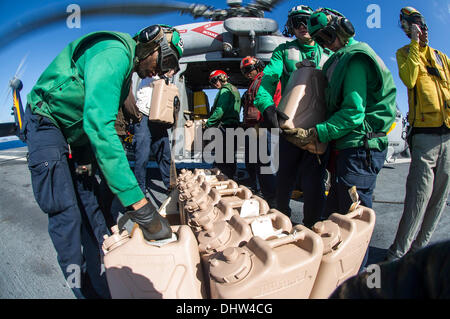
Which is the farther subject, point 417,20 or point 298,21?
point 298,21

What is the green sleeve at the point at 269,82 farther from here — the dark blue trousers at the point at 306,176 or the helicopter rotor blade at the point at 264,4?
the helicopter rotor blade at the point at 264,4

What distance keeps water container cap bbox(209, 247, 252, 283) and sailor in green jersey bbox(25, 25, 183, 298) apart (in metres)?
0.35

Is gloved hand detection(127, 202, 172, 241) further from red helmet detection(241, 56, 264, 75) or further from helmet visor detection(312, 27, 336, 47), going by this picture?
red helmet detection(241, 56, 264, 75)

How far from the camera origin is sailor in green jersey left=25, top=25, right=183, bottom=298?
900mm

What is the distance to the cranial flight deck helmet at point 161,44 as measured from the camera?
1.10m

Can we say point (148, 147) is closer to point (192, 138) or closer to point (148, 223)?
point (192, 138)

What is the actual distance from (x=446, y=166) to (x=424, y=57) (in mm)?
789

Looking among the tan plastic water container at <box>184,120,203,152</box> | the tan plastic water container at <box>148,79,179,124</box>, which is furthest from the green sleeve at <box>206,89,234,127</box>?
the tan plastic water container at <box>184,120,203,152</box>

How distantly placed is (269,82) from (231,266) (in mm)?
1580

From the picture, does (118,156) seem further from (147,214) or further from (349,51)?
(349,51)

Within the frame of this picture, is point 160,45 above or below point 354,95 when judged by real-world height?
above

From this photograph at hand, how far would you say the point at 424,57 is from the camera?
159cm

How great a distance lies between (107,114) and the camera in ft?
2.97

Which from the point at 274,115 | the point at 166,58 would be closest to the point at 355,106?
the point at 274,115
